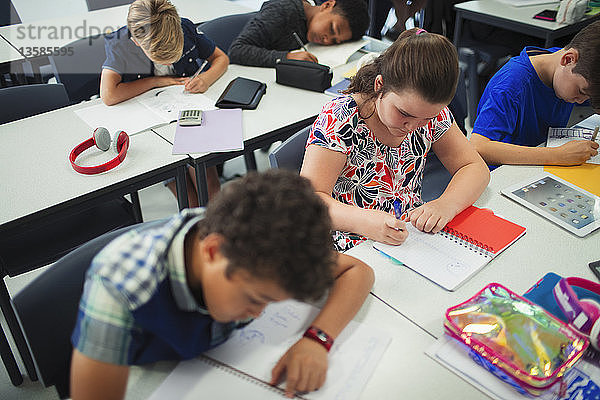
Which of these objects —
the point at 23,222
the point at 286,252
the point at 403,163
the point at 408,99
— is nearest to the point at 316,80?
the point at 403,163

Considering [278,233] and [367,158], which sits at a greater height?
[278,233]

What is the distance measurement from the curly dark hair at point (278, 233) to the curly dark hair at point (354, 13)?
2.03 meters

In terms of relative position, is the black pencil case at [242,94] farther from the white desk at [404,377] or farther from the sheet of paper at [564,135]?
the white desk at [404,377]

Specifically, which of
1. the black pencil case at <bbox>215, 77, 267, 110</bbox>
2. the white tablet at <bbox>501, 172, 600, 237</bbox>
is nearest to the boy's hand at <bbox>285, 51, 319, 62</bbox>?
the black pencil case at <bbox>215, 77, 267, 110</bbox>

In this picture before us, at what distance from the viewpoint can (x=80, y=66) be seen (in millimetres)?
2182

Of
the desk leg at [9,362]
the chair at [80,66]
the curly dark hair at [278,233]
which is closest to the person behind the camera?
the curly dark hair at [278,233]

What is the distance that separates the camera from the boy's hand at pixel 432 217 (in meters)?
1.13

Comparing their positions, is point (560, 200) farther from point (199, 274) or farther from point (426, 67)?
point (199, 274)

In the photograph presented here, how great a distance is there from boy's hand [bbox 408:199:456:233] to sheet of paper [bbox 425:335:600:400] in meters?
0.33

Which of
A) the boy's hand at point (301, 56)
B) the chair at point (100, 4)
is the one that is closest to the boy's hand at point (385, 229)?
the boy's hand at point (301, 56)

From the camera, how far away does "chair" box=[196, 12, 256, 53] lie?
97.4 inches

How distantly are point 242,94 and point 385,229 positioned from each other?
1089 mm

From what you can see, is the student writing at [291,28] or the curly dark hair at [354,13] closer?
the student writing at [291,28]

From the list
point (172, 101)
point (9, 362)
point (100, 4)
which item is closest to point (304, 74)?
point (172, 101)
